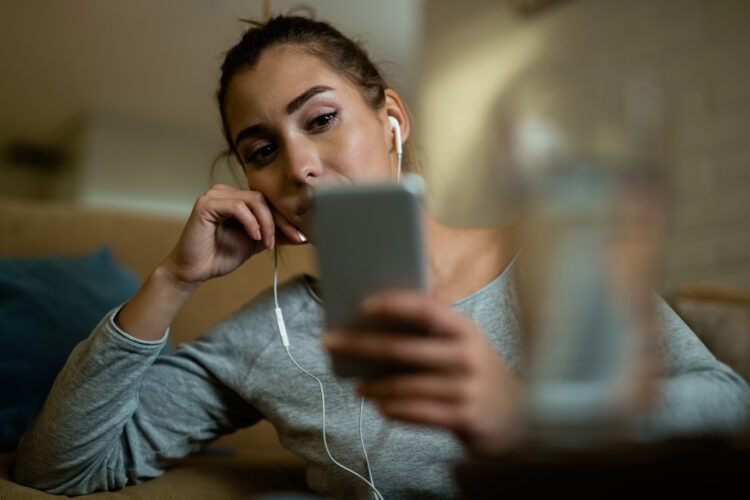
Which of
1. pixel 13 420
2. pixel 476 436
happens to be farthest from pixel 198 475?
pixel 476 436

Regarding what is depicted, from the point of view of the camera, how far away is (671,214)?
0.27m

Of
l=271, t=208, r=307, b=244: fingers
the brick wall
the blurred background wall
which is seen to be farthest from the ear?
the brick wall

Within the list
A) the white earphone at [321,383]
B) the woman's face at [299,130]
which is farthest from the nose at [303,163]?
the white earphone at [321,383]

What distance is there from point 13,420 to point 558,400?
37.6 inches

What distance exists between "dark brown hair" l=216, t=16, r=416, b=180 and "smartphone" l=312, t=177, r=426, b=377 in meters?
0.49

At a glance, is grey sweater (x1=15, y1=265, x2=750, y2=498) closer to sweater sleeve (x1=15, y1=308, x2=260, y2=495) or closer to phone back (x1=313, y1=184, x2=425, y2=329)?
sweater sleeve (x1=15, y1=308, x2=260, y2=495)

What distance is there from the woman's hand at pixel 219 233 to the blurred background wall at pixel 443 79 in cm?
25

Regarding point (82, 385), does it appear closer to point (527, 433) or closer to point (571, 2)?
point (527, 433)

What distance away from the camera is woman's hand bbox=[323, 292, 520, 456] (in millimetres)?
341

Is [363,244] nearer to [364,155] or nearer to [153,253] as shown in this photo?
[364,155]

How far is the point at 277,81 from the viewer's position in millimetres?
763

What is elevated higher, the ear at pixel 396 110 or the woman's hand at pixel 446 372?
the ear at pixel 396 110

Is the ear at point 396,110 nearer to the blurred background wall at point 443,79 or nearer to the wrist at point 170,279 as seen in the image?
the blurred background wall at point 443,79

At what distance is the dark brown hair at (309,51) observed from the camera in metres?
0.82
